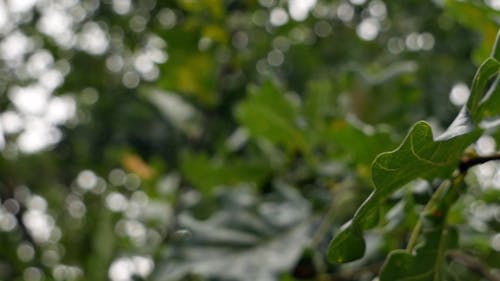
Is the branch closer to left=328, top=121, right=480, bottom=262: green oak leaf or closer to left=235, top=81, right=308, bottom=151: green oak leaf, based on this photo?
left=328, top=121, right=480, bottom=262: green oak leaf

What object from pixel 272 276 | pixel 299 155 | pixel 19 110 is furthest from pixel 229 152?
pixel 19 110

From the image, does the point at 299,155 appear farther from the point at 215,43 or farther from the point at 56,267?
the point at 56,267

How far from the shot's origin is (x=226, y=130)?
5.62 feet

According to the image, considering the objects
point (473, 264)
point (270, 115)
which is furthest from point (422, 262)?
point (270, 115)

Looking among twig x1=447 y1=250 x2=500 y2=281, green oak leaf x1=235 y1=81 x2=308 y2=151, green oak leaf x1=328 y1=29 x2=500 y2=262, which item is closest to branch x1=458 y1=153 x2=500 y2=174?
green oak leaf x1=328 y1=29 x2=500 y2=262

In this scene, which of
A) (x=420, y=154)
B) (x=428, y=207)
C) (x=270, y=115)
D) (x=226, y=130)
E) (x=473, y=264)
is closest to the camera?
(x=420, y=154)

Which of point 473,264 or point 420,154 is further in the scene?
point 473,264

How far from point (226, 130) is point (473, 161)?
116cm

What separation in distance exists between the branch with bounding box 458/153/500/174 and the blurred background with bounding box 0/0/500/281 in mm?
105

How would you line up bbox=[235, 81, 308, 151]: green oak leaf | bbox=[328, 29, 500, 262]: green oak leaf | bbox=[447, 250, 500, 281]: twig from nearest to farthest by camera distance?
bbox=[328, 29, 500, 262]: green oak leaf, bbox=[447, 250, 500, 281]: twig, bbox=[235, 81, 308, 151]: green oak leaf

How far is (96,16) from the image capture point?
2418 mm

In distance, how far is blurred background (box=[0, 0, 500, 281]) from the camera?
1.02 metres

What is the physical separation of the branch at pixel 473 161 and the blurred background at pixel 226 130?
0.11 meters

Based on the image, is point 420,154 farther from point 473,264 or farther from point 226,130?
point 226,130
